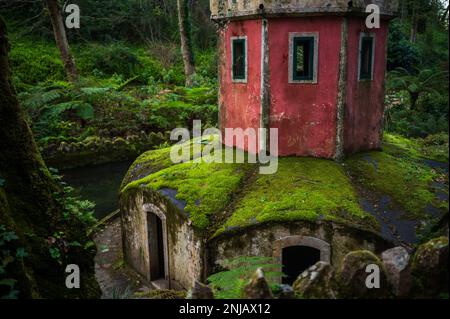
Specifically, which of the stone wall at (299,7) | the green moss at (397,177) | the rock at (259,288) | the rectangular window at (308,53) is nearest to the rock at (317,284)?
the rock at (259,288)

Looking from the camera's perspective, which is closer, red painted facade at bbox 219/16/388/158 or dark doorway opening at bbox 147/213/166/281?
red painted facade at bbox 219/16/388/158

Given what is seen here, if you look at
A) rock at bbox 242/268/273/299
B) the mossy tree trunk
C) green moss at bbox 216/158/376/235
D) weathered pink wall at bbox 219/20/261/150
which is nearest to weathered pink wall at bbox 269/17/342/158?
weathered pink wall at bbox 219/20/261/150

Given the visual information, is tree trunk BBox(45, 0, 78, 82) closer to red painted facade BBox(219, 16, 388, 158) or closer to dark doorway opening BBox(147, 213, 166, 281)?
red painted facade BBox(219, 16, 388, 158)

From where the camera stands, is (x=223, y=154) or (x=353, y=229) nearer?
(x=353, y=229)

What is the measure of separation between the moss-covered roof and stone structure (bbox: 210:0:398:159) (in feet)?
2.61

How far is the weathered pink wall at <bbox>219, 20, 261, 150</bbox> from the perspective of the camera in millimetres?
10742

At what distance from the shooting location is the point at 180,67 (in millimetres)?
30438

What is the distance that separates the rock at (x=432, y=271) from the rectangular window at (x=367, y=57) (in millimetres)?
7754

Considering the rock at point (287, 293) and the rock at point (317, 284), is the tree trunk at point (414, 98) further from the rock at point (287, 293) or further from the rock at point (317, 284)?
the rock at point (287, 293)

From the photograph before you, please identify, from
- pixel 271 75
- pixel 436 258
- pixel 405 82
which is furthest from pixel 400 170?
pixel 405 82

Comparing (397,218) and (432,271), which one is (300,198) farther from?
(432,271)

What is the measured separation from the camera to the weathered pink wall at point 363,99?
34.2ft

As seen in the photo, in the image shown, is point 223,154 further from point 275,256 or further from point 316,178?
point 275,256
